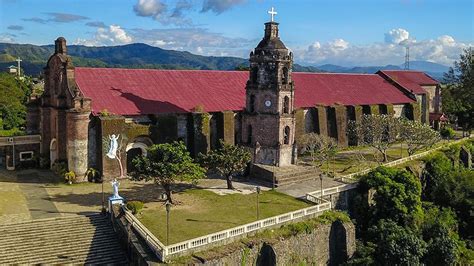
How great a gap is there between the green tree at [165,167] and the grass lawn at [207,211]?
185cm

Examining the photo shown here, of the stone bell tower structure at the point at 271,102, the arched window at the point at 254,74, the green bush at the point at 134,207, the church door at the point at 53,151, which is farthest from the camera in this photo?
the church door at the point at 53,151

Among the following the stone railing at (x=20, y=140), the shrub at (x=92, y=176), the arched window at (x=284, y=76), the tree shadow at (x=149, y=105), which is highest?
the arched window at (x=284, y=76)

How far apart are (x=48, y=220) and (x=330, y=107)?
102ft

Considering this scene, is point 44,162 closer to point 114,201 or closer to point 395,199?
point 114,201

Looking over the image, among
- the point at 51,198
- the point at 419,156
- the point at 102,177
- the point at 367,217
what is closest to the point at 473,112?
the point at 419,156

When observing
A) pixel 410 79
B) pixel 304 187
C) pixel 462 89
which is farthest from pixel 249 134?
pixel 462 89

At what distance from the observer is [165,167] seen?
1037 inches

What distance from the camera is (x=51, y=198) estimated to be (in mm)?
28938

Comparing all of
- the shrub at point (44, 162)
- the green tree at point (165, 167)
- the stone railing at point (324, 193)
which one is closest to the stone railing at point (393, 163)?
the stone railing at point (324, 193)

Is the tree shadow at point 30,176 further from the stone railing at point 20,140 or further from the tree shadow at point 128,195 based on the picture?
the tree shadow at point 128,195

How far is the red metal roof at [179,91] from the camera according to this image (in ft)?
118

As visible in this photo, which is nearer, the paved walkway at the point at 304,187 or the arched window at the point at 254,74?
the paved walkway at the point at 304,187

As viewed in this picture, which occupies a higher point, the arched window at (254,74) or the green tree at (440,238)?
the arched window at (254,74)

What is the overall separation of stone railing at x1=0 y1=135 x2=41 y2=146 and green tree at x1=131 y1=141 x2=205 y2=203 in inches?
620
